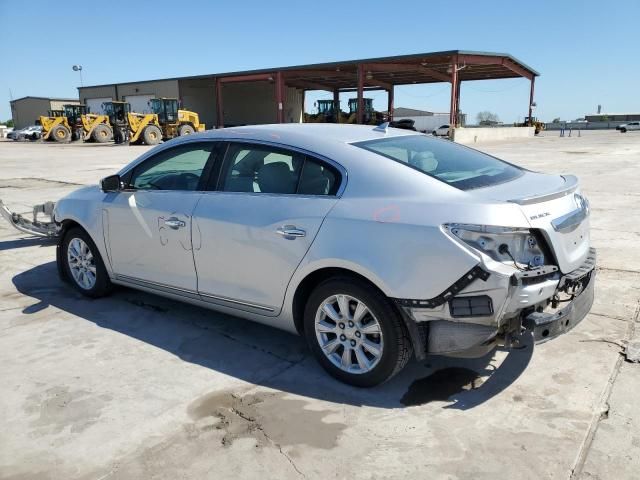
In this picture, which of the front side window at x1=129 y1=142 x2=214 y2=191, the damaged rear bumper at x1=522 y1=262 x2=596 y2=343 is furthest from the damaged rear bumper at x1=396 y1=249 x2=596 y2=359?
the front side window at x1=129 y1=142 x2=214 y2=191

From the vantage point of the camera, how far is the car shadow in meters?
3.21

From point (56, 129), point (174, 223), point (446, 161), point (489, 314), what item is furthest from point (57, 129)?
point (489, 314)

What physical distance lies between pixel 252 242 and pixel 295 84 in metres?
53.9

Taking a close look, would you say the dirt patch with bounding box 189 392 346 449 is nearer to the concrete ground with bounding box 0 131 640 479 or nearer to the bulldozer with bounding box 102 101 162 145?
the concrete ground with bounding box 0 131 640 479

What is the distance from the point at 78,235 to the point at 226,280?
201cm

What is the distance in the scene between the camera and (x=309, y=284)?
338 cm

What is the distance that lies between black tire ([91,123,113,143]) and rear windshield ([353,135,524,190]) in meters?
37.0

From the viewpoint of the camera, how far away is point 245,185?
12.3 ft

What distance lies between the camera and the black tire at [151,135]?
34.0m

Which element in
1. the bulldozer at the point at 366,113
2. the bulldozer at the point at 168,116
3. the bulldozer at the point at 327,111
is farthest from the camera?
the bulldozer at the point at 327,111

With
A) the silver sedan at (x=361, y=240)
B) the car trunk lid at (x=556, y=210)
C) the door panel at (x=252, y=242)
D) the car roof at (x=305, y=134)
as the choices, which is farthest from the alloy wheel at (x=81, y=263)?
the car trunk lid at (x=556, y=210)

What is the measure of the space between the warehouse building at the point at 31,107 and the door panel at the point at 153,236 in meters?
71.2

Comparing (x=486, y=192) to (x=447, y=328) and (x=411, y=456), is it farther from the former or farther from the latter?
(x=411, y=456)

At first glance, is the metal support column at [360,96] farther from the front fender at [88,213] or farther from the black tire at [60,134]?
the front fender at [88,213]
